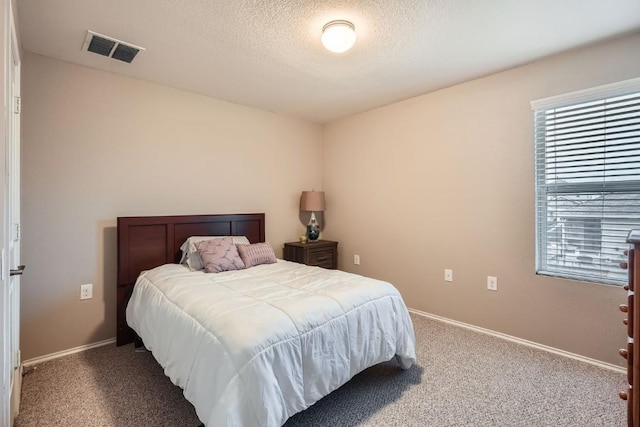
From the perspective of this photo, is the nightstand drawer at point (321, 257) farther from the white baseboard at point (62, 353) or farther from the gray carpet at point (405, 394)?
the white baseboard at point (62, 353)

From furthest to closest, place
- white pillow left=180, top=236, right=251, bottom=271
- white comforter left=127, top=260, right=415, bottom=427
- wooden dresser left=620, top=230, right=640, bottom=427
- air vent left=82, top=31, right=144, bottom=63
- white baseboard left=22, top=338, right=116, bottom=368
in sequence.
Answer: white pillow left=180, top=236, right=251, bottom=271 → white baseboard left=22, top=338, right=116, bottom=368 → air vent left=82, top=31, right=144, bottom=63 → white comforter left=127, top=260, right=415, bottom=427 → wooden dresser left=620, top=230, right=640, bottom=427

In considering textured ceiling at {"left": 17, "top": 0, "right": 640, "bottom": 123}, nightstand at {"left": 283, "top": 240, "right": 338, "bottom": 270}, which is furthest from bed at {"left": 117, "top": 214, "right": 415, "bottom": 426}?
textured ceiling at {"left": 17, "top": 0, "right": 640, "bottom": 123}

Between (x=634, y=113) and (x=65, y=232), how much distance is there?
4.29 meters

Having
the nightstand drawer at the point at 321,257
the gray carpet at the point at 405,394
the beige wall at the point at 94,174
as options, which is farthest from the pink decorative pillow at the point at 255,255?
the gray carpet at the point at 405,394

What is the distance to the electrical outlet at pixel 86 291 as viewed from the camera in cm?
256

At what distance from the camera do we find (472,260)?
9.64 feet

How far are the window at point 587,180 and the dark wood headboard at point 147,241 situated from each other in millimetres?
2979

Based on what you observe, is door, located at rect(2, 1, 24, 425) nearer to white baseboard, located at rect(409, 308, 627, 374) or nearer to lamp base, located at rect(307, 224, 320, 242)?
lamp base, located at rect(307, 224, 320, 242)

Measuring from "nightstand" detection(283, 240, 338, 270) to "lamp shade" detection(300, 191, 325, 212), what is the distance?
441 millimetres

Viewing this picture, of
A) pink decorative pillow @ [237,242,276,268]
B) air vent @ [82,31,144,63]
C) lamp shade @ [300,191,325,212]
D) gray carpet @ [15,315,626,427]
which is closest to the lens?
gray carpet @ [15,315,626,427]

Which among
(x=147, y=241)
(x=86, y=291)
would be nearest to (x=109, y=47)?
(x=147, y=241)

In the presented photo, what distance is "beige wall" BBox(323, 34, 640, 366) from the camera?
2.33 meters

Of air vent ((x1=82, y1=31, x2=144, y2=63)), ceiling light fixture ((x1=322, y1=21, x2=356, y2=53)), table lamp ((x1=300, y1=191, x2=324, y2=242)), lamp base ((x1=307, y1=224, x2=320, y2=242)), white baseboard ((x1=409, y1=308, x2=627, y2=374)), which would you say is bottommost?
white baseboard ((x1=409, y1=308, x2=627, y2=374))

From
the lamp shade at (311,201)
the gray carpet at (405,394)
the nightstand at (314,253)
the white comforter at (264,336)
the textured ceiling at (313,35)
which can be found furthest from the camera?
the lamp shade at (311,201)
